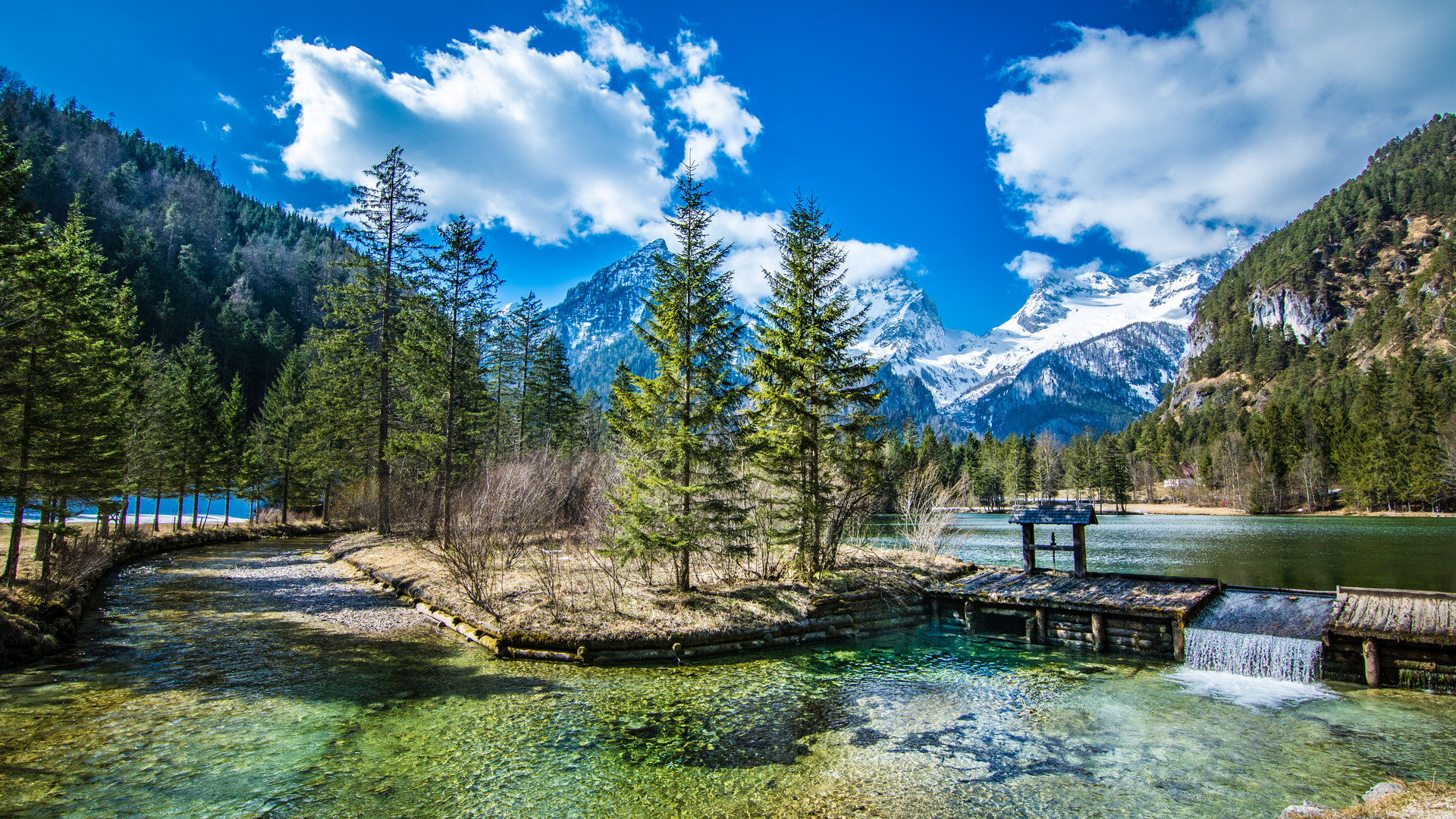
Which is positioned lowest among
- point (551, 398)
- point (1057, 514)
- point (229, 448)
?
point (1057, 514)

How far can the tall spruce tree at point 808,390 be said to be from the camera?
1862 cm

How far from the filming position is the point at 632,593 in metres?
16.8

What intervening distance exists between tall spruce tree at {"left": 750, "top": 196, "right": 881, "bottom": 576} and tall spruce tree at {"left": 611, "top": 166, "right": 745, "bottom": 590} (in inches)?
66.3

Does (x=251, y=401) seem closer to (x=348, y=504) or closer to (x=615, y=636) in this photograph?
(x=348, y=504)

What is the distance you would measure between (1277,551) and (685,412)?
40.5m

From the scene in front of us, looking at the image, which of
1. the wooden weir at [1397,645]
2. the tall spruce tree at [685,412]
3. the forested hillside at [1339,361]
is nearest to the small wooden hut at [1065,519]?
the wooden weir at [1397,645]

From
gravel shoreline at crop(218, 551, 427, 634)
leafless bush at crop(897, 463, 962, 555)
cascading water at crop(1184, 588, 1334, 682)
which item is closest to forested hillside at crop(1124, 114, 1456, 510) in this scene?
leafless bush at crop(897, 463, 962, 555)

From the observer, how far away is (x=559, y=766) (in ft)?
26.7

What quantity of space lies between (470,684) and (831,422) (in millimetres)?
13469

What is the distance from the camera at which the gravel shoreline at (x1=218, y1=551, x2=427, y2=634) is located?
16031mm

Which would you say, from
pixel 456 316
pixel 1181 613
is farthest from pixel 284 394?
pixel 1181 613

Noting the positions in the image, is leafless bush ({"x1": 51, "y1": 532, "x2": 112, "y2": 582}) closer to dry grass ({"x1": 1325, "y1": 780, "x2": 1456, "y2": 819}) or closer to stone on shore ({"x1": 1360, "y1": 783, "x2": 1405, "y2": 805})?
dry grass ({"x1": 1325, "y1": 780, "x2": 1456, "y2": 819})

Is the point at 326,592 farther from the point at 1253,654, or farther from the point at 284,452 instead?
the point at 284,452

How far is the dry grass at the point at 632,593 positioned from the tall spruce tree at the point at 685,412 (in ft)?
4.77
